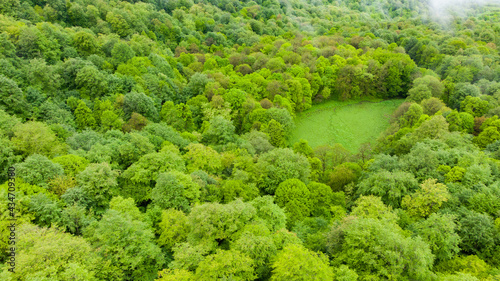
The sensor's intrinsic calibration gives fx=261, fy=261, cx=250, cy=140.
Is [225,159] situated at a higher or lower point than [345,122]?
lower

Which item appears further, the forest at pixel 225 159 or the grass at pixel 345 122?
the grass at pixel 345 122

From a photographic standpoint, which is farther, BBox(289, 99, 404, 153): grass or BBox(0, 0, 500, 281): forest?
BBox(289, 99, 404, 153): grass

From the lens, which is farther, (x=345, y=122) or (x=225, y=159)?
(x=345, y=122)

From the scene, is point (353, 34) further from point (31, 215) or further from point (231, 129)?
point (31, 215)
